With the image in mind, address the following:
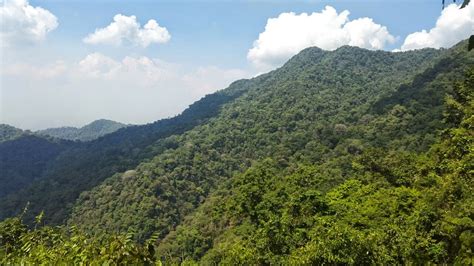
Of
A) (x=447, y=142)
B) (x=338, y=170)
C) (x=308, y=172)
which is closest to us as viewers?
(x=447, y=142)

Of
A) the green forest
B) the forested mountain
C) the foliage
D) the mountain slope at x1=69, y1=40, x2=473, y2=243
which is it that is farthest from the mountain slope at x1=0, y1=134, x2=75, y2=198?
the foliage

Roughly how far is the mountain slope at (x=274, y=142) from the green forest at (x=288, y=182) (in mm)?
416

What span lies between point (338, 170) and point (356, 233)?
31.4 metres

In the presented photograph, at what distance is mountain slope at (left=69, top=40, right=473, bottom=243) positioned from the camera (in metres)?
68.2

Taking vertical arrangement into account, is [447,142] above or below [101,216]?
above

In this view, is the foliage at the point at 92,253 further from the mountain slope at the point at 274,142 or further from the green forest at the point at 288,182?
the mountain slope at the point at 274,142

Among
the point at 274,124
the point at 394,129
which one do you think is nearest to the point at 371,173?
the point at 394,129

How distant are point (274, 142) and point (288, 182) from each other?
63.3 metres

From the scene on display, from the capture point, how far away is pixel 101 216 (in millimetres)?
83438

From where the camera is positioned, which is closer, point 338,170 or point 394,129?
point 338,170

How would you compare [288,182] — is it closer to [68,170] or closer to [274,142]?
[274,142]

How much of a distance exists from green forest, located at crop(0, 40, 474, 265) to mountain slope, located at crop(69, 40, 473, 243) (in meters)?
0.42

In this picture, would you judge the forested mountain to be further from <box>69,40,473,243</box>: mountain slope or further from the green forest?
<box>69,40,473,243</box>: mountain slope

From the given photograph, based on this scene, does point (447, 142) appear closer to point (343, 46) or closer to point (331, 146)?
point (331, 146)
